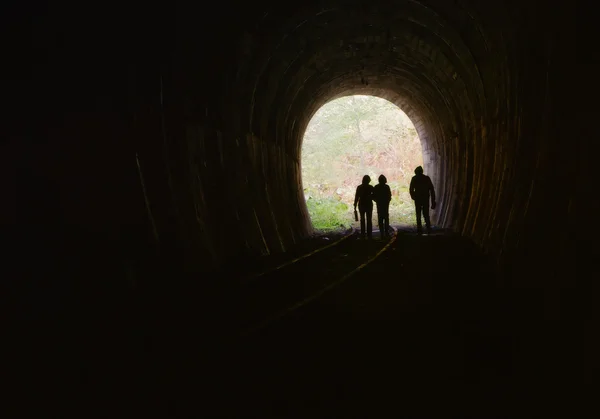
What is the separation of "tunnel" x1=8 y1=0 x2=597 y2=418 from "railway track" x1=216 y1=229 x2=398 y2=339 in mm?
695

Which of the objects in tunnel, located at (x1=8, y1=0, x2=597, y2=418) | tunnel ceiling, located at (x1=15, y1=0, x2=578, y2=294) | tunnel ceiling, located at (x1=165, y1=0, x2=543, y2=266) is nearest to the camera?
tunnel, located at (x1=8, y1=0, x2=597, y2=418)

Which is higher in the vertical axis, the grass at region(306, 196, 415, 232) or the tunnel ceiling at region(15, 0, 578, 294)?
the tunnel ceiling at region(15, 0, 578, 294)

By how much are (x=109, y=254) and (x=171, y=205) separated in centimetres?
143

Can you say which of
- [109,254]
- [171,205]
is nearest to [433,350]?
[109,254]

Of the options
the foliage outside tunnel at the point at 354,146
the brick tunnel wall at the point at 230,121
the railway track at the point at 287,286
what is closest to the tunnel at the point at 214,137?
the brick tunnel wall at the point at 230,121

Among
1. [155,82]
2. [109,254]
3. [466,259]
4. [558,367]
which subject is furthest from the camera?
[466,259]

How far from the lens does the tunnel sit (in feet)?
14.7

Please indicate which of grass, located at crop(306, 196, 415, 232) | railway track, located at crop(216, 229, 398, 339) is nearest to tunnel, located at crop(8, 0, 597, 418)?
railway track, located at crop(216, 229, 398, 339)

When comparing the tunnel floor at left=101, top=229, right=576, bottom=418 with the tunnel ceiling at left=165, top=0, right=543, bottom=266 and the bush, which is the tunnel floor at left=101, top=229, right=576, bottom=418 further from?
the bush

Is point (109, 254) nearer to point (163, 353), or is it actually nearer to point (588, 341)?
point (163, 353)

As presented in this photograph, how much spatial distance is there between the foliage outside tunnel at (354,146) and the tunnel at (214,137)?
25.2m

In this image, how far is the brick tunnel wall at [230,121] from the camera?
4.66 metres

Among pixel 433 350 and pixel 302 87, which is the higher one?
pixel 302 87

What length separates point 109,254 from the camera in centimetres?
529
